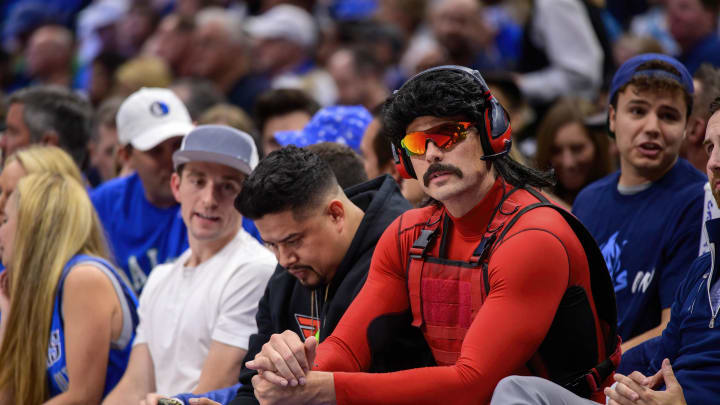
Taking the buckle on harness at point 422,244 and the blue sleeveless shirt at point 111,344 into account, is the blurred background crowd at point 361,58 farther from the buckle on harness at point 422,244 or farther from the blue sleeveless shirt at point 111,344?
the buckle on harness at point 422,244

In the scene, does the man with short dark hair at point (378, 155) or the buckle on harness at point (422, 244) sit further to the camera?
the man with short dark hair at point (378, 155)

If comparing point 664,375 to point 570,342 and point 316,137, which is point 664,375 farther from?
point 316,137

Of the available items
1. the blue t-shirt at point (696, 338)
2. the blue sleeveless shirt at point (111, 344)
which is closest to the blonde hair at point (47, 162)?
the blue sleeveless shirt at point (111, 344)

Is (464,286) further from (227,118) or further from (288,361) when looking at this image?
(227,118)

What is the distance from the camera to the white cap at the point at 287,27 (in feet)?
30.7

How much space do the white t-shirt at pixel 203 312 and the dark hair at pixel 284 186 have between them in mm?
700

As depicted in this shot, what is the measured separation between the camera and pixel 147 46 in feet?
35.4

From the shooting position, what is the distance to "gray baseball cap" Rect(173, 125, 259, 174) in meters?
4.61

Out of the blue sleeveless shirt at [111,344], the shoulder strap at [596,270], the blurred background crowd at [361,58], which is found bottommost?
the blue sleeveless shirt at [111,344]

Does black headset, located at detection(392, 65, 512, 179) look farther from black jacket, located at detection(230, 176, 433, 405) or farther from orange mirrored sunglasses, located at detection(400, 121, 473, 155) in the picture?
black jacket, located at detection(230, 176, 433, 405)

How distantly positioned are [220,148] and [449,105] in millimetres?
1680

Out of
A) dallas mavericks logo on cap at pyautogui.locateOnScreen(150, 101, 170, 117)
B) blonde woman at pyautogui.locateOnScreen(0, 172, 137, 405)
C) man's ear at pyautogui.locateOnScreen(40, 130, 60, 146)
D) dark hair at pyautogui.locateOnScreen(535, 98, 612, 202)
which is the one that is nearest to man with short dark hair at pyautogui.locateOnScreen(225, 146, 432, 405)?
blonde woman at pyautogui.locateOnScreen(0, 172, 137, 405)

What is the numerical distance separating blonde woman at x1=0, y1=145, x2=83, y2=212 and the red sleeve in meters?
2.41

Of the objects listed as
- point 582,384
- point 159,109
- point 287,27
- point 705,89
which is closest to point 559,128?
point 705,89
